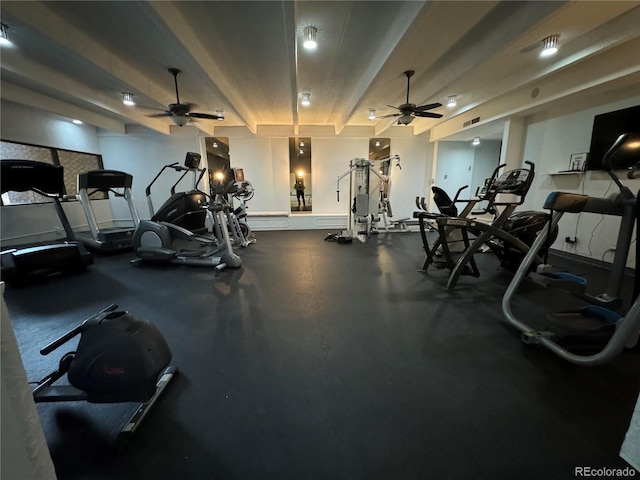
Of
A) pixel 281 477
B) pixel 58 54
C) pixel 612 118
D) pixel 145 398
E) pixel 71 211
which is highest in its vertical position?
pixel 58 54

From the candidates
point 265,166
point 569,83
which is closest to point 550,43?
point 569,83

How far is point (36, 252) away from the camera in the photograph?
324 centimetres

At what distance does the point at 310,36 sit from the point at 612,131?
4.37m

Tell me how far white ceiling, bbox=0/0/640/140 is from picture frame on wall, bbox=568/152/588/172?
758 millimetres

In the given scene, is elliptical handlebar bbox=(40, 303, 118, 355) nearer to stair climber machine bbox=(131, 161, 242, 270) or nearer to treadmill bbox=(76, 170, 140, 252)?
stair climber machine bbox=(131, 161, 242, 270)

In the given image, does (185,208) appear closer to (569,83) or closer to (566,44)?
(566,44)

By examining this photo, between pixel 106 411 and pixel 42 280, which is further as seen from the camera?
pixel 42 280

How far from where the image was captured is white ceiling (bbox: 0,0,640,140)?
8.37 feet

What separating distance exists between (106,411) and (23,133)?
21.4 ft

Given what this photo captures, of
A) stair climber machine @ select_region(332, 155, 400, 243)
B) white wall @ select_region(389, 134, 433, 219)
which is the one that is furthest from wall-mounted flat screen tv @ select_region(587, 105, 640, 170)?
white wall @ select_region(389, 134, 433, 219)

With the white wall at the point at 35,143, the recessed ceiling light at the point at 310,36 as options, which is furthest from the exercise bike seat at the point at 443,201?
the white wall at the point at 35,143

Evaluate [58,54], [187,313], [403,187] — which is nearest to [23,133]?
[58,54]

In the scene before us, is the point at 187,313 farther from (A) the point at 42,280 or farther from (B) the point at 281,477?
(A) the point at 42,280

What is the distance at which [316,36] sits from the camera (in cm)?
307
